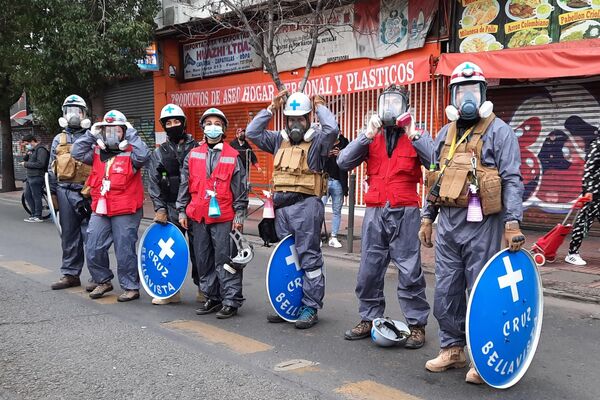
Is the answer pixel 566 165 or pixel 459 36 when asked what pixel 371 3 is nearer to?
pixel 459 36

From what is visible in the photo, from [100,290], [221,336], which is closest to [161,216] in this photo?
[100,290]

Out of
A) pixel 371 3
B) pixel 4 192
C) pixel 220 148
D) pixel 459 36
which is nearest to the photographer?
pixel 220 148

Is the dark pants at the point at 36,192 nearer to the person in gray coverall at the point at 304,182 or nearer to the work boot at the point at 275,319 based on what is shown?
the work boot at the point at 275,319

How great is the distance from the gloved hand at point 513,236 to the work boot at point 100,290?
431 cm

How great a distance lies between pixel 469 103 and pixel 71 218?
4.61m

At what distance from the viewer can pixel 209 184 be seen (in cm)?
568

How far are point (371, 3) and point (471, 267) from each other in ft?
33.3

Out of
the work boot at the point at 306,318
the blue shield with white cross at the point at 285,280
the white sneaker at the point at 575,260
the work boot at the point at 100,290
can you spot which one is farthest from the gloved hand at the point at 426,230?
the white sneaker at the point at 575,260

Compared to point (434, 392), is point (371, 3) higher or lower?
higher

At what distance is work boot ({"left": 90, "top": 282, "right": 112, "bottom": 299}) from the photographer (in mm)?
6457

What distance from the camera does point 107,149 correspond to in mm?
6297

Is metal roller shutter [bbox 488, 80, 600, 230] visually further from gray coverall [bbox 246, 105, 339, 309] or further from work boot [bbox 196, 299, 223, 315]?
work boot [bbox 196, 299, 223, 315]

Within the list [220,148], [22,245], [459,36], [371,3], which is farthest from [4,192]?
[220,148]

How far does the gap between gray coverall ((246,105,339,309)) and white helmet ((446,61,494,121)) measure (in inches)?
49.8
